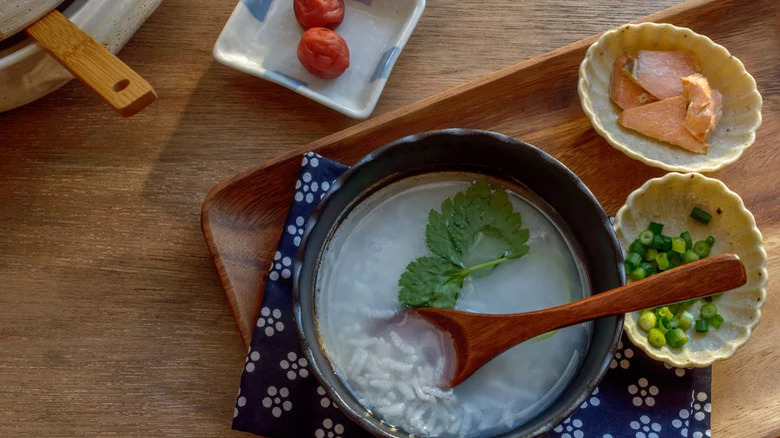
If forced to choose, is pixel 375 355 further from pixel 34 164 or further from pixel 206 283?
pixel 34 164

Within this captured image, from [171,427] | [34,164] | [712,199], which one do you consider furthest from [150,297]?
[712,199]

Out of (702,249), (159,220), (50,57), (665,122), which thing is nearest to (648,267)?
(702,249)

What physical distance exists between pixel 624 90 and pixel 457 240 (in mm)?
600

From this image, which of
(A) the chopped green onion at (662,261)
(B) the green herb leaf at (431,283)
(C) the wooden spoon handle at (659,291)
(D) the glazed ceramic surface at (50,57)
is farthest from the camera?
(A) the chopped green onion at (662,261)

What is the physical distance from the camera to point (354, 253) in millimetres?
1311

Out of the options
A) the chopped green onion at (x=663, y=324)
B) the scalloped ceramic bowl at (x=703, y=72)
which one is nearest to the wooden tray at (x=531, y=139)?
the scalloped ceramic bowl at (x=703, y=72)

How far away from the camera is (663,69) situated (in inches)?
63.3

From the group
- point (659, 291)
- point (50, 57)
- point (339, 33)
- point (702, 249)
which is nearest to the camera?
point (659, 291)

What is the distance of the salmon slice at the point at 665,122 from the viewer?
1545 mm

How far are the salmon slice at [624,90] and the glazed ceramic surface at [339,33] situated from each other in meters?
0.46

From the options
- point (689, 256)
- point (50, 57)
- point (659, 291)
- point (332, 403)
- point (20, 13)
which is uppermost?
point (20, 13)

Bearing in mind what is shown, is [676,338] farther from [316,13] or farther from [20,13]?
[20,13]

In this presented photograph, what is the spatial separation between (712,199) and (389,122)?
67cm

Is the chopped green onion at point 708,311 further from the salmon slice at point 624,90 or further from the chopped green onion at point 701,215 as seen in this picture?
the salmon slice at point 624,90
